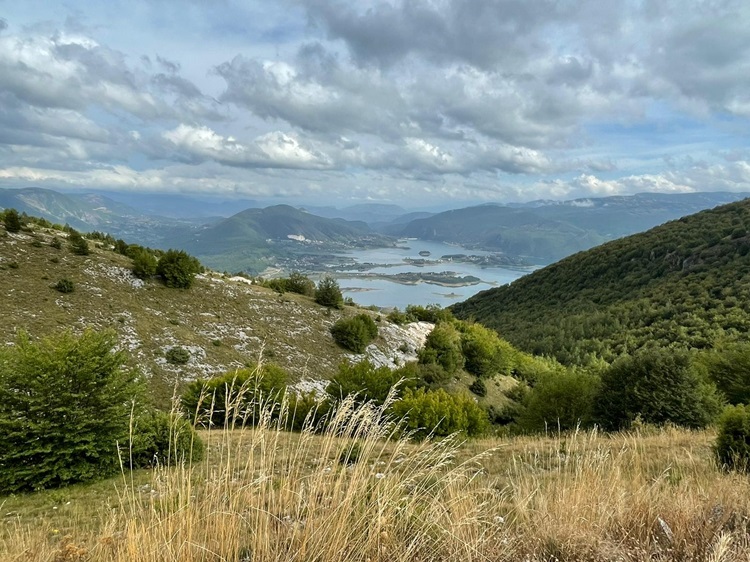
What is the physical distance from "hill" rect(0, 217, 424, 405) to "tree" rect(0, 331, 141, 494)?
9.33 meters

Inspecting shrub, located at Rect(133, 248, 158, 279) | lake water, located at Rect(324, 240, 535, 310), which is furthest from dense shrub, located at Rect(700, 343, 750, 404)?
lake water, located at Rect(324, 240, 535, 310)

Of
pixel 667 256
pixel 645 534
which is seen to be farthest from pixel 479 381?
pixel 667 256

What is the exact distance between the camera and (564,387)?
16.3 metres

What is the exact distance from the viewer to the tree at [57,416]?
7.55m

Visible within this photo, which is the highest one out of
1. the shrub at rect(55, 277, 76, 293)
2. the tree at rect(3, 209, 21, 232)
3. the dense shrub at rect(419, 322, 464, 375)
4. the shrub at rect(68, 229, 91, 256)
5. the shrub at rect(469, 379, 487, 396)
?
the tree at rect(3, 209, 21, 232)

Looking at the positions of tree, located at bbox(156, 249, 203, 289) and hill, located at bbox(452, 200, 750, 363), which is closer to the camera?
tree, located at bbox(156, 249, 203, 289)

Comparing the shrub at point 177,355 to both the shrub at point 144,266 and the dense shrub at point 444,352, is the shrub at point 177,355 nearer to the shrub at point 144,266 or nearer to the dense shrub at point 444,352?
the shrub at point 144,266

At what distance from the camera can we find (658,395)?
12336 mm

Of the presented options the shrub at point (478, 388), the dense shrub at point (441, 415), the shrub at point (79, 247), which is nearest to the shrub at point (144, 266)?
the shrub at point (79, 247)

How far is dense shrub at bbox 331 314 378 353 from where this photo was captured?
1102 inches

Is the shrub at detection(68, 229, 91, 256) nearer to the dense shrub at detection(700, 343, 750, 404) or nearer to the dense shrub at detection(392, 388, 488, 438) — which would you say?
the dense shrub at detection(392, 388, 488, 438)

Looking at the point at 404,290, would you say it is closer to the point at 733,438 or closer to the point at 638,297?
the point at 638,297

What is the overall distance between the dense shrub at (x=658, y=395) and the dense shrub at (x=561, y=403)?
127 cm

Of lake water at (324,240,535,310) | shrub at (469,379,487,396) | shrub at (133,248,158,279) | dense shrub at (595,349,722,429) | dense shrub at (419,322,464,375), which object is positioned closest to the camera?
dense shrub at (595,349,722,429)
